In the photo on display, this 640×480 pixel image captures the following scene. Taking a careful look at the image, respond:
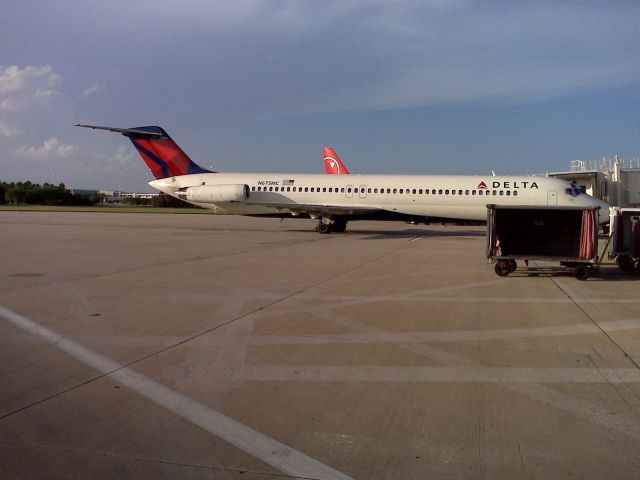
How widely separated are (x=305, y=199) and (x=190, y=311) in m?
20.1

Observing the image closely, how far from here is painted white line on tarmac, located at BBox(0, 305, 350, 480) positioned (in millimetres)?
3869

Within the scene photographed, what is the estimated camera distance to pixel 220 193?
28047 mm

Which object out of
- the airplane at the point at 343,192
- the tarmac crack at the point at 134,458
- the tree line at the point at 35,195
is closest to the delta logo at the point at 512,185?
the airplane at the point at 343,192

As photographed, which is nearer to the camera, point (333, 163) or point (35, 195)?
point (333, 163)

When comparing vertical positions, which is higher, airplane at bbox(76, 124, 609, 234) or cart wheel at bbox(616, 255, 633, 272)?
airplane at bbox(76, 124, 609, 234)

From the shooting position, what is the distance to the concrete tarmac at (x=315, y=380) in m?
3.99

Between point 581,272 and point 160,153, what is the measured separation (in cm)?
2336

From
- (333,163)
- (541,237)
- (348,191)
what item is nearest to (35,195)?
(333,163)

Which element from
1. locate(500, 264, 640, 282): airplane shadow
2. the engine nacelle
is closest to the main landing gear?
the engine nacelle

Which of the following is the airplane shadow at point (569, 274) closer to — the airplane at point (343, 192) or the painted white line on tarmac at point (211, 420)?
the painted white line on tarmac at point (211, 420)

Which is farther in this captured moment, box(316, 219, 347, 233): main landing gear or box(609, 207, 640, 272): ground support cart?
box(316, 219, 347, 233): main landing gear

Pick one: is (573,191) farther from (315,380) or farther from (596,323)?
(315,380)

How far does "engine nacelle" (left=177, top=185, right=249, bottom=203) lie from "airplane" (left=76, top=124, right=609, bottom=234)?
5cm

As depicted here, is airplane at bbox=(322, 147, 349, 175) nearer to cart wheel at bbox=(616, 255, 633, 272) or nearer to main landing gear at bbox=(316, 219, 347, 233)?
main landing gear at bbox=(316, 219, 347, 233)
